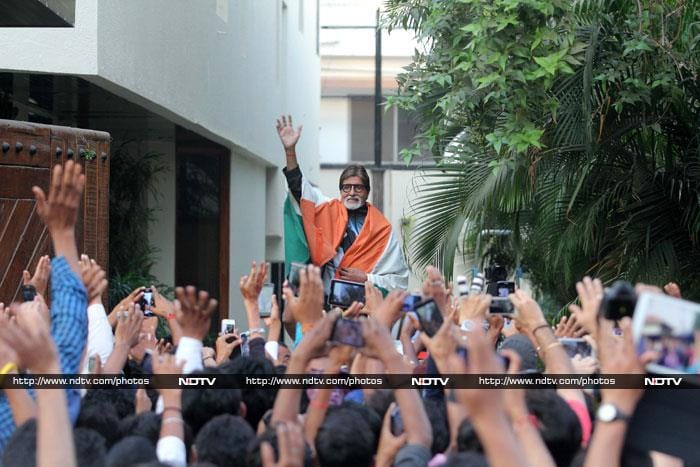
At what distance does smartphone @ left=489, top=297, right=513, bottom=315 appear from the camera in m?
5.03

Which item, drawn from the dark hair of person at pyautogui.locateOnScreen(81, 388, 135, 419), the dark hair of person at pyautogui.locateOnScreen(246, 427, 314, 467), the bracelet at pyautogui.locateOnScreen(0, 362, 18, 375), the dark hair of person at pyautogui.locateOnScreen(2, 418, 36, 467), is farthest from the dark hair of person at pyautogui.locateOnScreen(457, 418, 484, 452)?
the dark hair of person at pyautogui.locateOnScreen(81, 388, 135, 419)

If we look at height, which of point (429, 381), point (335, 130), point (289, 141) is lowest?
point (429, 381)

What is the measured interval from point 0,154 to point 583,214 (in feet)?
12.8

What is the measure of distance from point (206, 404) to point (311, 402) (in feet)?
1.10

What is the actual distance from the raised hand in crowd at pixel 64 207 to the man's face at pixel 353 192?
145 inches

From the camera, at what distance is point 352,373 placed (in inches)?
175

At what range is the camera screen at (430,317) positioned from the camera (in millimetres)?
4062

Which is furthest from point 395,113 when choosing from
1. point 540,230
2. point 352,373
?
point 352,373

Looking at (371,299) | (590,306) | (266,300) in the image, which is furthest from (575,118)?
(590,306)

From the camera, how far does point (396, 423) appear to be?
378cm

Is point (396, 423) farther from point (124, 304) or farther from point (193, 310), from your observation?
point (124, 304)

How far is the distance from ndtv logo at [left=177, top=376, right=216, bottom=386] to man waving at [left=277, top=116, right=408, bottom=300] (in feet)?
12.0

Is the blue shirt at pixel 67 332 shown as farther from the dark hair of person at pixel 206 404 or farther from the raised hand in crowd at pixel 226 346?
the raised hand in crowd at pixel 226 346

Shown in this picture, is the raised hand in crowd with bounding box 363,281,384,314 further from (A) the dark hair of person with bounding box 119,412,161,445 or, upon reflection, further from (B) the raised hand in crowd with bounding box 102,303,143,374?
(A) the dark hair of person with bounding box 119,412,161,445
